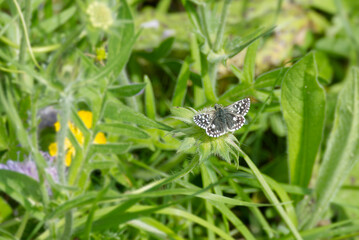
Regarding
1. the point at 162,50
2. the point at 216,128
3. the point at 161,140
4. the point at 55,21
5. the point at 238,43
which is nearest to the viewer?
the point at 216,128

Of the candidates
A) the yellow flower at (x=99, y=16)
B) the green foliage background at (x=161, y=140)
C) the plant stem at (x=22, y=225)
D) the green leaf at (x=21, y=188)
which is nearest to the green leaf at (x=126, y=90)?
the green foliage background at (x=161, y=140)

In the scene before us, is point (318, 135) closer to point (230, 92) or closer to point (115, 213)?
point (230, 92)

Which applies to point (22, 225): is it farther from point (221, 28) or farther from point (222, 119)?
point (221, 28)

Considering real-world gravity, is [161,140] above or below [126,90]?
below

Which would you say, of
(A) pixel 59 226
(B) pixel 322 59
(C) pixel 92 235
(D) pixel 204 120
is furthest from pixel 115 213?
(B) pixel 322 59

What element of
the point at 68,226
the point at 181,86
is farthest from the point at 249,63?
the point at 68,226

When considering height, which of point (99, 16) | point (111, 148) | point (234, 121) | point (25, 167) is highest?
point (99, 16)

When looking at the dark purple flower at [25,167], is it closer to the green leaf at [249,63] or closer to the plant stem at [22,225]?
the plant stem at [22,225]
